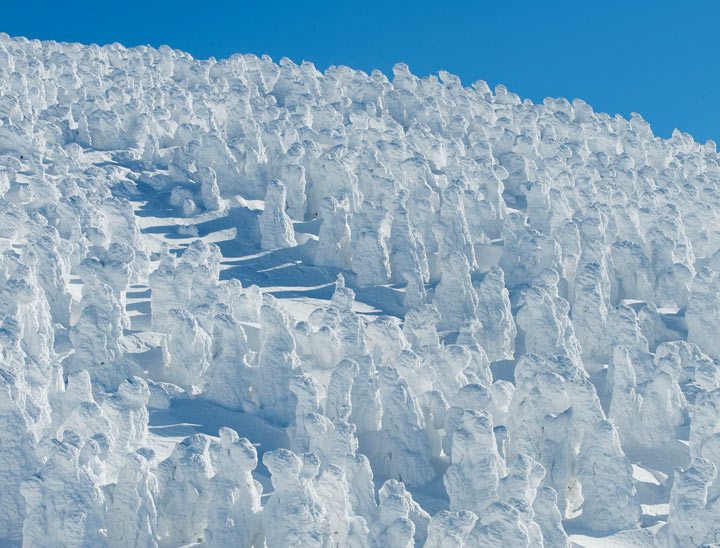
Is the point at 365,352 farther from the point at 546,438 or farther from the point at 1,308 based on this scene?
the point at 1,308

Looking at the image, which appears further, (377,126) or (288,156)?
(377,126)

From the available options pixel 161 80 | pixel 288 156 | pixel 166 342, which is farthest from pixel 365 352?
pixel 161 80

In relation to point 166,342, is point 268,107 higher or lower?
higher

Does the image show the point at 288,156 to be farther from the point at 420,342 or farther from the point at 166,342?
the point at 166,342

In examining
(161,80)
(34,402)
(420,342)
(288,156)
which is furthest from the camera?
(161,80)

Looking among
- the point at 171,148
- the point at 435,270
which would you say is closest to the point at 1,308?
the point at 435,270

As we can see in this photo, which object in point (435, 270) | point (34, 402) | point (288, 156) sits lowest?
point (34, 402)

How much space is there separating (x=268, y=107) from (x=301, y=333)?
27.2m

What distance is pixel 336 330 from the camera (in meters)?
36.5

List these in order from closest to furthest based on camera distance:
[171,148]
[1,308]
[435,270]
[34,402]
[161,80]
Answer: [34,402]
[1,308]
[435,270]
[171,148]
[161,80]

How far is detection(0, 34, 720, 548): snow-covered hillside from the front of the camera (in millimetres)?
Answer: 26406

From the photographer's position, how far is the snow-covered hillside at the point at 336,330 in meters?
26.4

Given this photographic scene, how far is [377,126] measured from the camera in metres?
63.9

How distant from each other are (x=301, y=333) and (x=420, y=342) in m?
4.40
